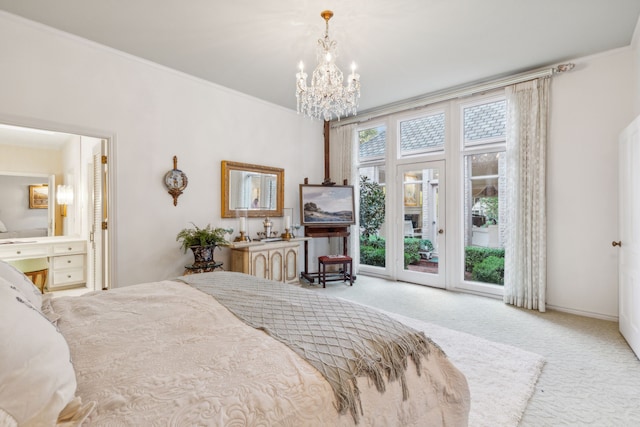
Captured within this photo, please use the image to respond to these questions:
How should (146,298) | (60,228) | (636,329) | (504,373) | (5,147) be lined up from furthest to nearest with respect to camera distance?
(60,228) < (5,147) < (636,329) < (504,373) < (146,298)

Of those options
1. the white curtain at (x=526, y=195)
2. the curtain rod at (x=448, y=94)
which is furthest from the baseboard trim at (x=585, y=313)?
the curtain rod at (x=448, y=94)

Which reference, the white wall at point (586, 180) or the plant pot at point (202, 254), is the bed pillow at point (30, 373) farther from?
the white wall at point (586, 180)

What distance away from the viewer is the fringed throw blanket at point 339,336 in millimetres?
1067

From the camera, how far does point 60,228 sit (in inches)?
225

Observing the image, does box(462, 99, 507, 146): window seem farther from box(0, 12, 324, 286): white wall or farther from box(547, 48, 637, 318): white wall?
box(0, 12, 324, 286): white wall

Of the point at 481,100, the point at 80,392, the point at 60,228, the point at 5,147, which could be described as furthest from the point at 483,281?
the point at 5,147

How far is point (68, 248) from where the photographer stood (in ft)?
15.5

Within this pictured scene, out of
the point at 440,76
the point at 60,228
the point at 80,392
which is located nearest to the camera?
the point at 80,392

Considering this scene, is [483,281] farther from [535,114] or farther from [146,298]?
[146,298]

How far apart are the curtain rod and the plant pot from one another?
10.9 feet

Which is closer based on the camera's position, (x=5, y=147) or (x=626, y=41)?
(x=626, y=41)

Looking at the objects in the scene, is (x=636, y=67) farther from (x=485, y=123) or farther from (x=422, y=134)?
(x=422, y=134)

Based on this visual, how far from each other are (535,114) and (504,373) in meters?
2.98

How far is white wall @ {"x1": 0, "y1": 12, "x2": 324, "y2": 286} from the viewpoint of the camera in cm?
278
